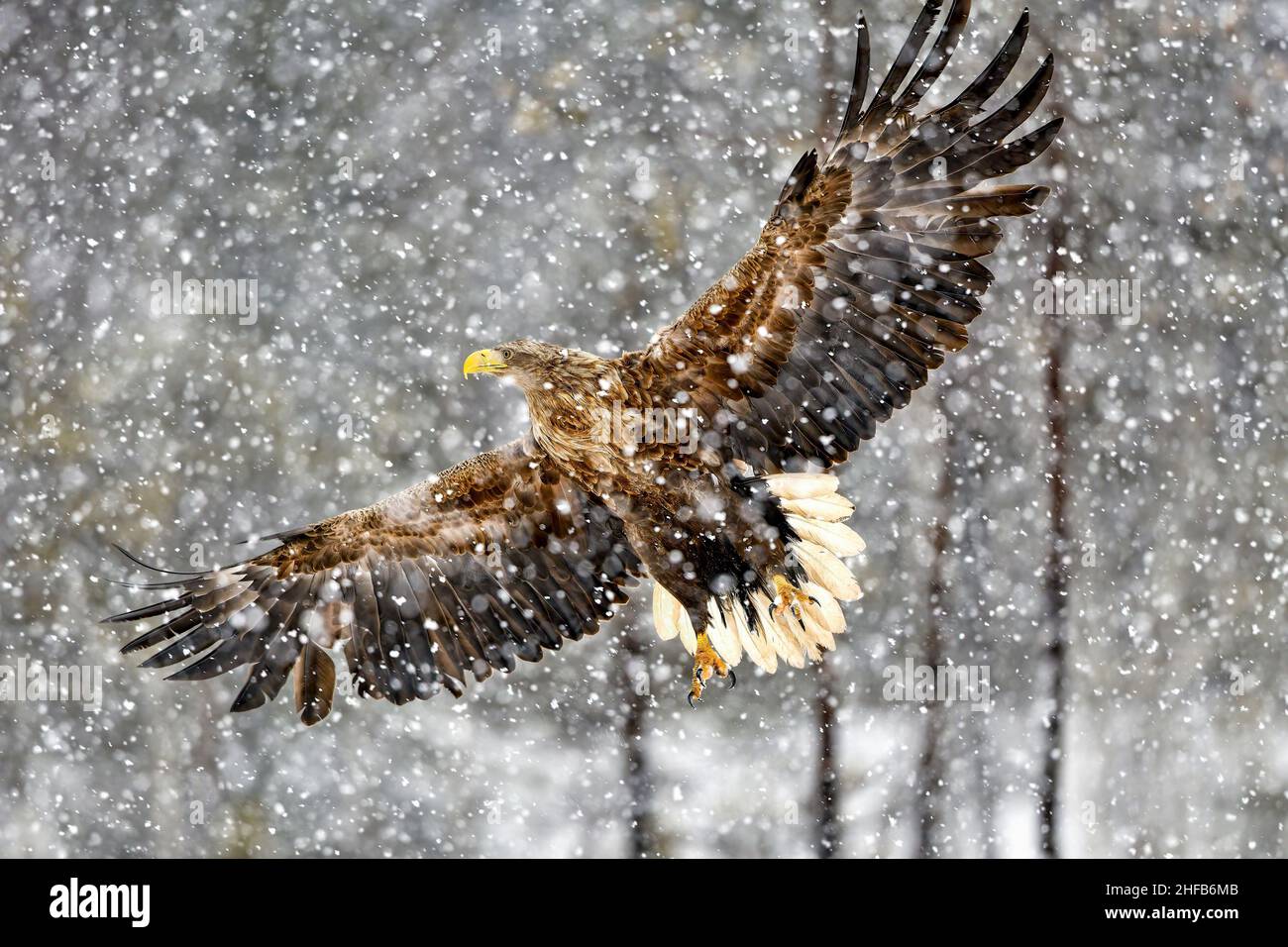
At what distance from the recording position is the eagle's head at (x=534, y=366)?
2.43 m

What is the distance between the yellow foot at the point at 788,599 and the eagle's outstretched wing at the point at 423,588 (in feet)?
1.26

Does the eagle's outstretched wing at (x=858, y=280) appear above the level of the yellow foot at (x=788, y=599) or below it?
above

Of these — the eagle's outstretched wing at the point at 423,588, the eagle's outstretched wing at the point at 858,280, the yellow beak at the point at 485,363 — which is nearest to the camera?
the eagle's outstretched wing at the point at 858,280

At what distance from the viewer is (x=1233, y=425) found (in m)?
3.77

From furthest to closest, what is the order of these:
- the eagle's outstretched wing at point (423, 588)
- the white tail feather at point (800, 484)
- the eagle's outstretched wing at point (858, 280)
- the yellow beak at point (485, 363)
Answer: the eagle's outstretched wing at point (423, 588)
the white tail feather at point (800, 484)
the yellow beak at point (485, 363)
the eagle's outstretched wing at point (858, 280)

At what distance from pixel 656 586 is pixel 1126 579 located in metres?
1.75

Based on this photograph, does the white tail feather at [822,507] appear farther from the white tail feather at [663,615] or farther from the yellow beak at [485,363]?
the yellow beak at [485,363]

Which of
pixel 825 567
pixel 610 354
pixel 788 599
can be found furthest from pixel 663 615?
pixel 610 354

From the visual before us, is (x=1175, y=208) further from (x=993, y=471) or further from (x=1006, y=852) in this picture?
(x=1006, y=852)

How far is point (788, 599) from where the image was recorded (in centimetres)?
273

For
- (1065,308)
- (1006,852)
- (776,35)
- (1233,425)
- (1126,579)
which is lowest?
(1006,852)

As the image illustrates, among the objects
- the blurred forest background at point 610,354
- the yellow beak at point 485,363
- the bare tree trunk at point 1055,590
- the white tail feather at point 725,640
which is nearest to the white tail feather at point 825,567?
the white tail feather at point 725,640

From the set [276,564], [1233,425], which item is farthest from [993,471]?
Result: [276,564]

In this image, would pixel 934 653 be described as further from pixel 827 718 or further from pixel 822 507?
pixel 822 507
